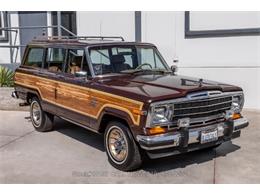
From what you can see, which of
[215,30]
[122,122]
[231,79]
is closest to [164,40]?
[215,30]

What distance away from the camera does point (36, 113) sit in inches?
299

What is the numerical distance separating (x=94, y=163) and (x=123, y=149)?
637mm

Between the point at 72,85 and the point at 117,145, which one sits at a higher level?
the point at 72,85

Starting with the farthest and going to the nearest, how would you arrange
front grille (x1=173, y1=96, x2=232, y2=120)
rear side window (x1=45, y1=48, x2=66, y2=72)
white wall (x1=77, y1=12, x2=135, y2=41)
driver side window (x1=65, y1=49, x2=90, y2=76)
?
white wall (x1=77, y1=12, x2=135, y2=41) < rear side window (x1=45, y1=48, x2=66, y2=72) < driver side window (x1=65, y1=49, x2=90, y2=76) < front grille (x1=173, y1=96, x2=232, y2=120)

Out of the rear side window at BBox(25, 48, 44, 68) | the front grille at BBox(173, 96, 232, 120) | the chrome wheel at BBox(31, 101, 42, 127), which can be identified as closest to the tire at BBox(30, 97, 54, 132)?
the chrome wheel at BBox(31, 101, 42, 127)

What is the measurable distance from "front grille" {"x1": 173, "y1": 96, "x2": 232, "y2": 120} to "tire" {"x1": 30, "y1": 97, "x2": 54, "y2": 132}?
3.37 m

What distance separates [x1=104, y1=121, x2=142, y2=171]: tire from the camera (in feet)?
16.2

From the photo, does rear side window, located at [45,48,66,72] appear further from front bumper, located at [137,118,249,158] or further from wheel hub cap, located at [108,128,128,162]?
front bumper, located at [137,118,249,158]

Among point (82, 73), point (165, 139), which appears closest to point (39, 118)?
point (82, 73)

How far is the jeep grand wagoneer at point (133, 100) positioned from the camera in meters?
4.70

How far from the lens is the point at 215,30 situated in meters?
9.28

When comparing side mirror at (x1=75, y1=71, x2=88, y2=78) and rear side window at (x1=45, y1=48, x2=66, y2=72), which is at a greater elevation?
rear side window at (x1=45, y1=48, x2=66, y2=72)

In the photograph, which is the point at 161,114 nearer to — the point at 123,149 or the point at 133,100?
the point at 133,100

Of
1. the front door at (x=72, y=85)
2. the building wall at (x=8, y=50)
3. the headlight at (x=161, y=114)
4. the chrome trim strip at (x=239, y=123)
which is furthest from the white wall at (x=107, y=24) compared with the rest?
the headlight at (x=161, y=114)
